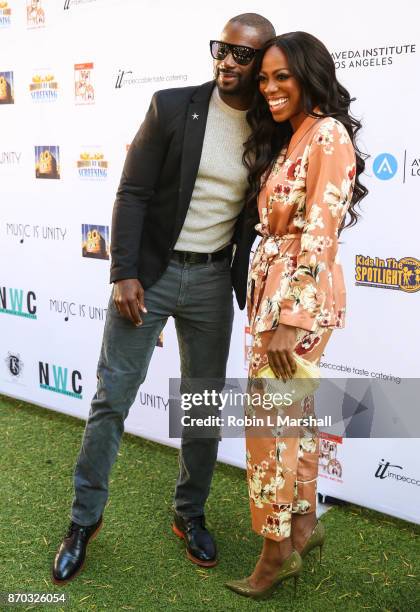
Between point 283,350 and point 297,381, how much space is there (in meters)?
0.11

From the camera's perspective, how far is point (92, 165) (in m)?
3.38

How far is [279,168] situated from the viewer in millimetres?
2062

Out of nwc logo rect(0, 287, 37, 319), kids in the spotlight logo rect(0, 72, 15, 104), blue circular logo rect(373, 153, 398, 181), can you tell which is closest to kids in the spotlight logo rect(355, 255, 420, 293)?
blue circular logo rect(373, 153, 398, 181)

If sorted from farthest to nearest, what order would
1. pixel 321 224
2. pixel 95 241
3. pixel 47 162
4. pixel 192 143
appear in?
pixel 47 162 → pixel 95 241 → pixel 192 143 → pixel 321 224

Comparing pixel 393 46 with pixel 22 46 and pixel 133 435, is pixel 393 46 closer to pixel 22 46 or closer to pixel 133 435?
pixel 22 46

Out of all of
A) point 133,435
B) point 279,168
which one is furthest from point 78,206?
point 279,168

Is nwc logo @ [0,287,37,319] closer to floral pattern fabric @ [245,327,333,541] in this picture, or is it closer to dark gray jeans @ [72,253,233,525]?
dark gray jeans @ [72,253,233,525]

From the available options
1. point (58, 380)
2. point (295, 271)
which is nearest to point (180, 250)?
point (295, 271)

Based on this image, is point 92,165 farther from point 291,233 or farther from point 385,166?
point 291,233

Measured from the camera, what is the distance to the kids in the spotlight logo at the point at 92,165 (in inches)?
132

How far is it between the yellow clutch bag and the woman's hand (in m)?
0.02

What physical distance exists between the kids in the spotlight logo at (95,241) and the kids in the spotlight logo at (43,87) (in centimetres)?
62

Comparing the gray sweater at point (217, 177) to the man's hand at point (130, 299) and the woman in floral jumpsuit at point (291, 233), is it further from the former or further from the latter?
the man's hand at point (130, 299)

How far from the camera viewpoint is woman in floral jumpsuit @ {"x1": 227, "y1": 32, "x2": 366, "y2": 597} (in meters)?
1.94
